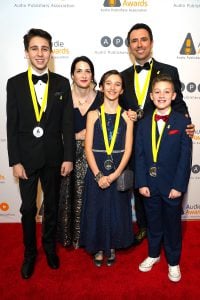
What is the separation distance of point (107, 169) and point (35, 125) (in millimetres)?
723

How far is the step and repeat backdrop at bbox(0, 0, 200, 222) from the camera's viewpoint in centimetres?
345

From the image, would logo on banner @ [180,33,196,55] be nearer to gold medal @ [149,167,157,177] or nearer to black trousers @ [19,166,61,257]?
gold medal @ [149,167,157,177]

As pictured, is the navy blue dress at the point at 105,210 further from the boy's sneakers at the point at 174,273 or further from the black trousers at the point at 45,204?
the boy's sneakers at the point at 174,273

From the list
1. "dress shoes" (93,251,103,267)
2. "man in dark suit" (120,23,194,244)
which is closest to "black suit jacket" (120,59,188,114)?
"man in dark suit" (120,23,194,244)

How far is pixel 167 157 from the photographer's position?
8.28 ft

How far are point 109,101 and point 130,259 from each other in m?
1.55

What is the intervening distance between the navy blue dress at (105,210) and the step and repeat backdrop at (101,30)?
1250 millimetres

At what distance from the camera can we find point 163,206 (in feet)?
8.79

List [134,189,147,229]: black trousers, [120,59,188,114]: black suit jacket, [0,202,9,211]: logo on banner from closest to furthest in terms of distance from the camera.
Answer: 1. [120,59,188,114]: black suit jacket
2. [134,189,147,229]: black trousers
3. [0,202,9,211]: logo on banner

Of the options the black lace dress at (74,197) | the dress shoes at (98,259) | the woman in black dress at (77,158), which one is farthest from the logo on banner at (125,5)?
the dress shoes at (98,259)

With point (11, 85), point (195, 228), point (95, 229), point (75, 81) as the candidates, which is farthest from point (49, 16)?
point (195, 228)

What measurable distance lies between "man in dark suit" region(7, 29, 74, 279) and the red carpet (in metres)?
0.17

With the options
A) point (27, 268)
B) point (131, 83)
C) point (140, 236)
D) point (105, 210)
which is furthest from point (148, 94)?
point (27, 268)

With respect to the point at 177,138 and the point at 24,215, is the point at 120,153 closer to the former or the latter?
the point at 177,138
